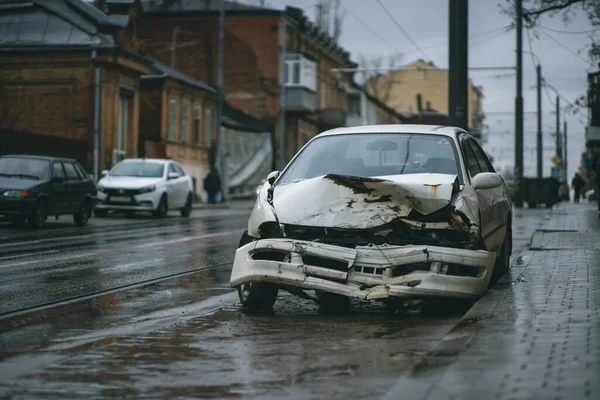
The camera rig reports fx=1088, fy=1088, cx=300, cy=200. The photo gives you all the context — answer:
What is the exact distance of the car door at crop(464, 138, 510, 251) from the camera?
382 inches

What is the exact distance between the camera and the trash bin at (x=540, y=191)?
44062 mm

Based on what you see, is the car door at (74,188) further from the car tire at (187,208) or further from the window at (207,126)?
the window at (207,126)

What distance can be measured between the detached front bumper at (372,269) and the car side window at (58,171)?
16134 millimetres

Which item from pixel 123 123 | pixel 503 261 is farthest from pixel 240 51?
pixel 503 261

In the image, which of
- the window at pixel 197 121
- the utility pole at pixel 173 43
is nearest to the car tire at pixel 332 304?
the window at pixel 197 121

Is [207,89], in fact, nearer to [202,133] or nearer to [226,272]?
[202,133]

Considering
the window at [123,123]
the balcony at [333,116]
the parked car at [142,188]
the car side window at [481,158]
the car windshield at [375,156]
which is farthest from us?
the balcony at [333,116]

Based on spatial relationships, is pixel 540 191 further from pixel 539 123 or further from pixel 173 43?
pixel 173 43

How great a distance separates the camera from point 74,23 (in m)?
40.6

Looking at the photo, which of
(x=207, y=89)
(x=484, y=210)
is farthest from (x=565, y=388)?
(x=207, y=89)

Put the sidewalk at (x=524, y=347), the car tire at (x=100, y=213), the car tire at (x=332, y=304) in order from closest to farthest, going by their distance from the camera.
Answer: the sidewalk at (x=524, y=347)
the car tire at (x=332, y=304)
the car tire at (x=100, y=213)

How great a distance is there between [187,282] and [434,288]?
4186 mm

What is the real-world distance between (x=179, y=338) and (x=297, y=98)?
184 feet

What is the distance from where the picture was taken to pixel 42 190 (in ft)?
74.8
